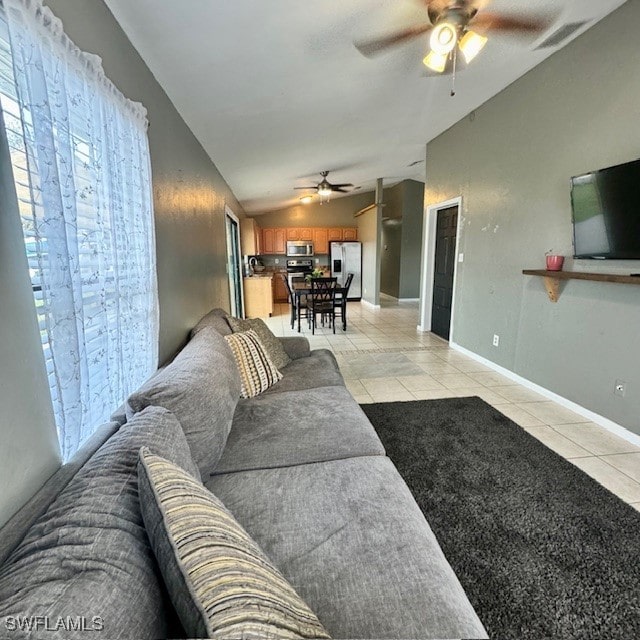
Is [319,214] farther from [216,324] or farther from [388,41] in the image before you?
[216,324]

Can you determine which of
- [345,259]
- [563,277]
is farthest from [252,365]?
[345,259]

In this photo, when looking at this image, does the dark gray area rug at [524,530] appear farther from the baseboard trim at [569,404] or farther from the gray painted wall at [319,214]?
the gray painted wall at [319,214]

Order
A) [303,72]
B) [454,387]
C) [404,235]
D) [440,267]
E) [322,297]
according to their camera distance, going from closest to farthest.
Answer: [303,72], [454,387], [440,267], [322,297], [404,235]

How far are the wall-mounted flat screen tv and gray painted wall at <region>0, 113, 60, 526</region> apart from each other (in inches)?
122

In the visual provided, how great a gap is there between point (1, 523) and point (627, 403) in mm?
3271

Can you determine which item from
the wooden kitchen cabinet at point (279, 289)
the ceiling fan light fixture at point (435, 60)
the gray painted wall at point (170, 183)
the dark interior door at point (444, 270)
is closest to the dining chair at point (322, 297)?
the dark interior door at point (444, 270)

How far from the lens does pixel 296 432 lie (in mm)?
1521

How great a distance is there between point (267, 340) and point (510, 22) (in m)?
2.65

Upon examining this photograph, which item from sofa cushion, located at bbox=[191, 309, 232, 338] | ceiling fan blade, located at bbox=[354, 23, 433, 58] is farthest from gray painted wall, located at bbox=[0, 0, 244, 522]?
ceiling fan blade, located at bbox=[354, 23, 433, 58]

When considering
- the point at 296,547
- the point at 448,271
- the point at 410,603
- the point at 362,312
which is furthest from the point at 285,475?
the point at 362,312

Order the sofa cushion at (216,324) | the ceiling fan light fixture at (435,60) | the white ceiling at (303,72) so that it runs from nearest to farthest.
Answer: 1. the white ceiling at (303,72)
2. the ceiling fan light fixture at (435,60)
3. the sofa cushion at (216,324)

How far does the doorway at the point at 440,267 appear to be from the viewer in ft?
15.0

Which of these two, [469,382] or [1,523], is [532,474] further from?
[1,523]

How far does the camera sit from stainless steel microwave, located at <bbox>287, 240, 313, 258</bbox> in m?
8.99
